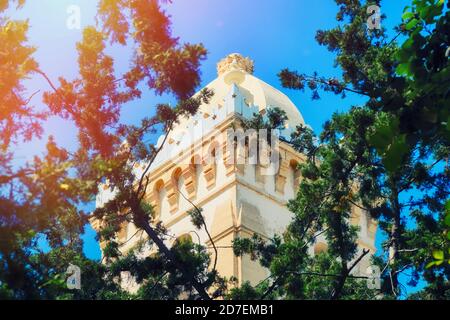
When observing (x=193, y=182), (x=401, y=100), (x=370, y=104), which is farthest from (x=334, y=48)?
(x=193, y=182)

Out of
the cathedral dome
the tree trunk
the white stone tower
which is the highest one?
the cathedral dome

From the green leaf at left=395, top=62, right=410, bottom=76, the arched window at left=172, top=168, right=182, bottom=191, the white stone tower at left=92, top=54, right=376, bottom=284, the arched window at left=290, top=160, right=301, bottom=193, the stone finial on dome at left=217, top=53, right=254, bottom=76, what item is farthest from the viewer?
the stone finial on dome at left=217, top=53, right=254, bottom=76

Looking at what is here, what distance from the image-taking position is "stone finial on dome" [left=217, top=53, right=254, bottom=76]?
35656 mm

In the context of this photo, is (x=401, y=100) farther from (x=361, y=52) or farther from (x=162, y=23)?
(x=361, y=52)

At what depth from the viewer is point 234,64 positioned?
117 feet

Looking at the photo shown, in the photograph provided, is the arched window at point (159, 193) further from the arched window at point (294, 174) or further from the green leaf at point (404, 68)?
the green leaf at point (404, 68)

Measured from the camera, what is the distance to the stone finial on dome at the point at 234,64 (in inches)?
1404

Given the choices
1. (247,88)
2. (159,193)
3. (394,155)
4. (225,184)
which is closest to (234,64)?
(247,88)

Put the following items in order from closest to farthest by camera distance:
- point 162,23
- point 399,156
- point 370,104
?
1. point 399,156
2. point 162,23
3. point 370,104

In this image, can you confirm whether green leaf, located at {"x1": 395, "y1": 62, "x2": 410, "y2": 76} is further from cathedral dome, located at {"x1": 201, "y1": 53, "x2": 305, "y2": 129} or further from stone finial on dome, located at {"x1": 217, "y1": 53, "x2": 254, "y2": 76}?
stone finial on dome, located at {"x1": 217, "y1": 53, "x2": 254, "y2": 76}

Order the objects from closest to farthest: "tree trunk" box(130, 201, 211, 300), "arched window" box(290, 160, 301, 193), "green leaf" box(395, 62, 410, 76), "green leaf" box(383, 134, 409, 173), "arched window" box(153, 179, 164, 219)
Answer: "green leaf" box(383, 134, 409, 173)
"green leaf" box(395, 62, 410, 76)
"tree trunk" box(130, 201, 211, 300)
"arched window" box(290, 160, 301, 193)
"arched window" box(153, 179, 164, 219)

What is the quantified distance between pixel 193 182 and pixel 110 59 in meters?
15.0

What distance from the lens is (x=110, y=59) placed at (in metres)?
16.9

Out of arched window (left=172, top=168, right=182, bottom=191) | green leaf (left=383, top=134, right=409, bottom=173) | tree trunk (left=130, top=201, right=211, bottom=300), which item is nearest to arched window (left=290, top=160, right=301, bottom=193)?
arched window (left=172, top=168, right=182, bottom=191)
